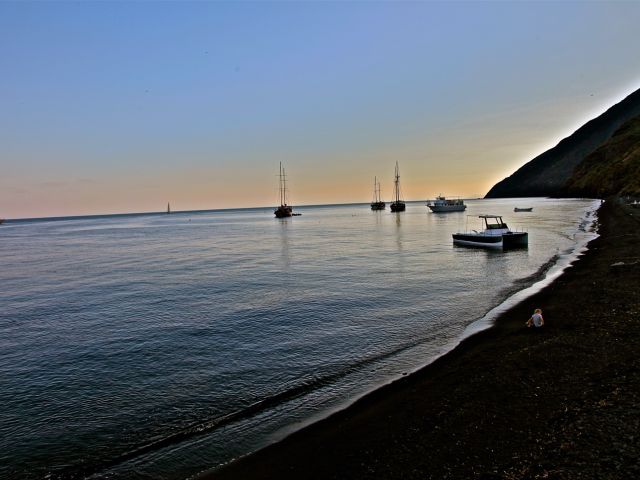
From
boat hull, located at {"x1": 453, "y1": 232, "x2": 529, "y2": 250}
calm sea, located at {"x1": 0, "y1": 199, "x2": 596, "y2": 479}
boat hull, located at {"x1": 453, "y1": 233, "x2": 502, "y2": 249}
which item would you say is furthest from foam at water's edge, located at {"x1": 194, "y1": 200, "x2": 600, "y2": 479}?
boat hull, located at {"x1": 453, "y1": 233, "x2": 502, "y2": 249}

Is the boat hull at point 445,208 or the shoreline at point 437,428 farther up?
the boat hull at point 445,208

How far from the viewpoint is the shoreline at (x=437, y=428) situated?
7.65 m

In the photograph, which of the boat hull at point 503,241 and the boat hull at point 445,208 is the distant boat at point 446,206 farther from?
the boat hull at point 503,241

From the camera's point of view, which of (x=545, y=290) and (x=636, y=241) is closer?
(x=545, y=290)

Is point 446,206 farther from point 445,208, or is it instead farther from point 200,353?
point 200,353

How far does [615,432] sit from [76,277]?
41205 mm

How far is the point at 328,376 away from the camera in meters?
13.5

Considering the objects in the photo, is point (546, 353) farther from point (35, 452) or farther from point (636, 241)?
point (636, 241)

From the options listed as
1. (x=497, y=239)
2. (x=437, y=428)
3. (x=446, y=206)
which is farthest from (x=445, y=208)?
(x=437, y=428)

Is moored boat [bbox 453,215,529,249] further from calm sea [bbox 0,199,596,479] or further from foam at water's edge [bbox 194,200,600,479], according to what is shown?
calm sea [bbox 0,199,596,479]

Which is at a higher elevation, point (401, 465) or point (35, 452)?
point (401, 465)

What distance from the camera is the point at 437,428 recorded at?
29.4 ft

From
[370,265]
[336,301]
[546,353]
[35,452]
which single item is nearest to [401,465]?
[546,353]

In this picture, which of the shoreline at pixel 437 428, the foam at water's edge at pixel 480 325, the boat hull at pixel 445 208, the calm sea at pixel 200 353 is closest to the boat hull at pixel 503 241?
the foam at water's edge at pixel 480 325
